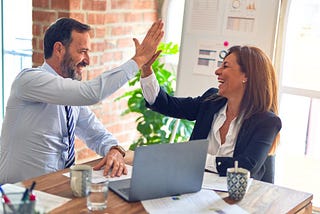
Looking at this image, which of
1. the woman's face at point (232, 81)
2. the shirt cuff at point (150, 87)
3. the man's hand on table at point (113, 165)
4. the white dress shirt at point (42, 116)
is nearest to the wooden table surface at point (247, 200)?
the man's hand on table at point (113, 165)

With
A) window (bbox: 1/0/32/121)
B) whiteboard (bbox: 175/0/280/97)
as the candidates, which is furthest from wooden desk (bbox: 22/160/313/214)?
window (bbox: 1/0/32/121)

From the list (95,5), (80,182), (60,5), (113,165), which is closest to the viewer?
(80,182)

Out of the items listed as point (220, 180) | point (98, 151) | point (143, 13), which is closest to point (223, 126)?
point (220, 180)

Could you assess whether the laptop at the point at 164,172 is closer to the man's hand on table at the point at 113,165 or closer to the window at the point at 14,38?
the man's hand on table at the point at 113,165

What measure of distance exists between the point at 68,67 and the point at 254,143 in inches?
36.8

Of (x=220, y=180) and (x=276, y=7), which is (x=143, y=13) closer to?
(x=276, y=7)

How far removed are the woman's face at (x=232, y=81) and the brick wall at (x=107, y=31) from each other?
1138 millimetres

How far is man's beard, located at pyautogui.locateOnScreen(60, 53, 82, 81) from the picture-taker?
2.49 m

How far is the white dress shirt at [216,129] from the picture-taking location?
8.08 feet

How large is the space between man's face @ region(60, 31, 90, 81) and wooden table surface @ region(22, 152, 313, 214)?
60cm

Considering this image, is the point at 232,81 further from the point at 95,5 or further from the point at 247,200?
the point at 95,5

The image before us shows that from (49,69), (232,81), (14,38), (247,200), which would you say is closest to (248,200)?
(247,200)

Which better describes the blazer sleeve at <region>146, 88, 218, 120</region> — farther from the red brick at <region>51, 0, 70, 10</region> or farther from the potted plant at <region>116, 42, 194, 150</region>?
the red brick at <region>51, 0, 70, 10</region>

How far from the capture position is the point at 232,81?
2.54m
